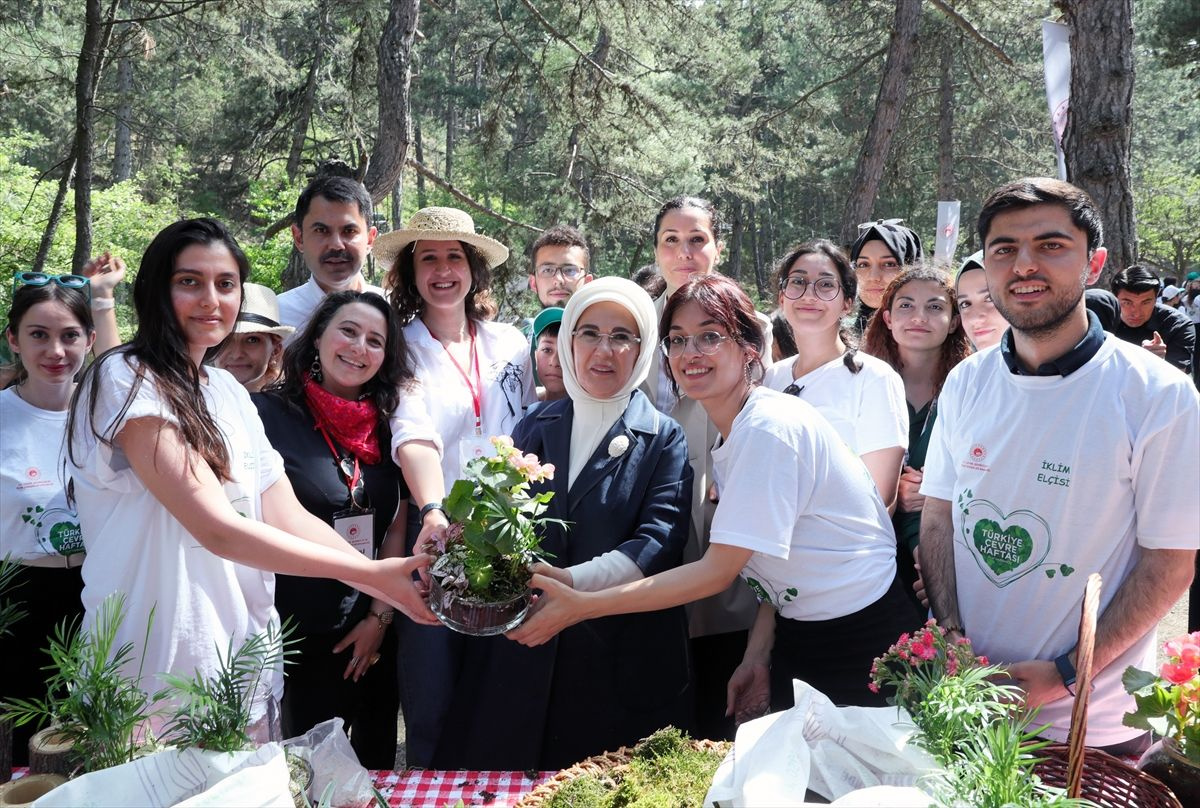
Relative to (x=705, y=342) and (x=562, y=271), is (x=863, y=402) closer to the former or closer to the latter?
(x=705, y=342)

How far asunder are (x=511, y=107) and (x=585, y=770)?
9.58 metres

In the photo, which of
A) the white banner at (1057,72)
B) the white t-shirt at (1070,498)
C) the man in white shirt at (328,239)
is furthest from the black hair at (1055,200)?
the white banner at (1057,72)

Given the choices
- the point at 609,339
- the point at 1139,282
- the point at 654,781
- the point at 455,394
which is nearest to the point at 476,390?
the point at 455,394

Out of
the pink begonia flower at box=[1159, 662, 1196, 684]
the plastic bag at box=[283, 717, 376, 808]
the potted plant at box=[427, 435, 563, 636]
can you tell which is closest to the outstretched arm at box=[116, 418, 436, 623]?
the potted plant at box=[427, 435, 563, 636]

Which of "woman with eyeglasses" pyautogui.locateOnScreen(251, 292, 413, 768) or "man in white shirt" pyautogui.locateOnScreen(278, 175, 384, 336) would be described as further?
"man in white shirt" pyautogui.locateOnScreen(278, 175, 384, 336)

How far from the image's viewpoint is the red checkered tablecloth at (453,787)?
195cm

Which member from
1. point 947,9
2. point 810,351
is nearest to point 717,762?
point 810,351

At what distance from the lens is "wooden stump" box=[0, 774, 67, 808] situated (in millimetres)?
1427

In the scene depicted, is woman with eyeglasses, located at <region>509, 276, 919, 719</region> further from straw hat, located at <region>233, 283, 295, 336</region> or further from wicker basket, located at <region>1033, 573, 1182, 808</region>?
straw hat, located at <region>233, 283, 295, 336</region>

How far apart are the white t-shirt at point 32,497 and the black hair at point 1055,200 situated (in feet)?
9.97

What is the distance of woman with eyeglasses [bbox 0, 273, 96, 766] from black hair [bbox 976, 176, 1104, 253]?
3117 mm

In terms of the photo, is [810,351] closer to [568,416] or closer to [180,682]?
[568,416]

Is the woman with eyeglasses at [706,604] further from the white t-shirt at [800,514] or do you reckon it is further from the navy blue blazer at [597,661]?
the white t-shirt at [800,514]

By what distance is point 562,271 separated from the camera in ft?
16.3
